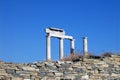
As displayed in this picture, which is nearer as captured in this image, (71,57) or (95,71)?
(95,71)

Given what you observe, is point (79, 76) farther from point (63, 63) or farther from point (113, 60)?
point (113, 60)

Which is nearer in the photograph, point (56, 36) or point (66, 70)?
point (66, 70)

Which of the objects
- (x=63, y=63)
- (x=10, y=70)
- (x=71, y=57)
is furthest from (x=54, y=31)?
(x=10, y=70)

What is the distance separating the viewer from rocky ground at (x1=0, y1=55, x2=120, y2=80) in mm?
17375

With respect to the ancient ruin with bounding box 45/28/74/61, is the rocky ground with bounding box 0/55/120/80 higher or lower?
lower

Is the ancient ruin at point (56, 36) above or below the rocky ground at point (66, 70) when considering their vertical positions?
above

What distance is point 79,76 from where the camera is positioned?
1920 cm

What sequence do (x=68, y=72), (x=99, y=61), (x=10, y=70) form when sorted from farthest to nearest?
(x=99, y=61) → (x=68, y=72) → (x=10, y=70)

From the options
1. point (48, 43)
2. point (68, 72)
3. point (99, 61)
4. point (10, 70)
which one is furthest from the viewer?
point (48, 43)

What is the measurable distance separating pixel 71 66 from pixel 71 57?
199 centimetres

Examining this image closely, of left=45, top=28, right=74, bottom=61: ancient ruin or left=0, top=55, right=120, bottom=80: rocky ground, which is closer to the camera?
left=0, top=55, right=120, bottom=80: rocky ground

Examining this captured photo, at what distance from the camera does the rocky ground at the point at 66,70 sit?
17.4 m

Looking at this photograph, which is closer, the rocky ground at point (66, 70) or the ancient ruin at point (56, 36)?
the rocky ground at point (66, 70)

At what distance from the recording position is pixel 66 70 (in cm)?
1900
